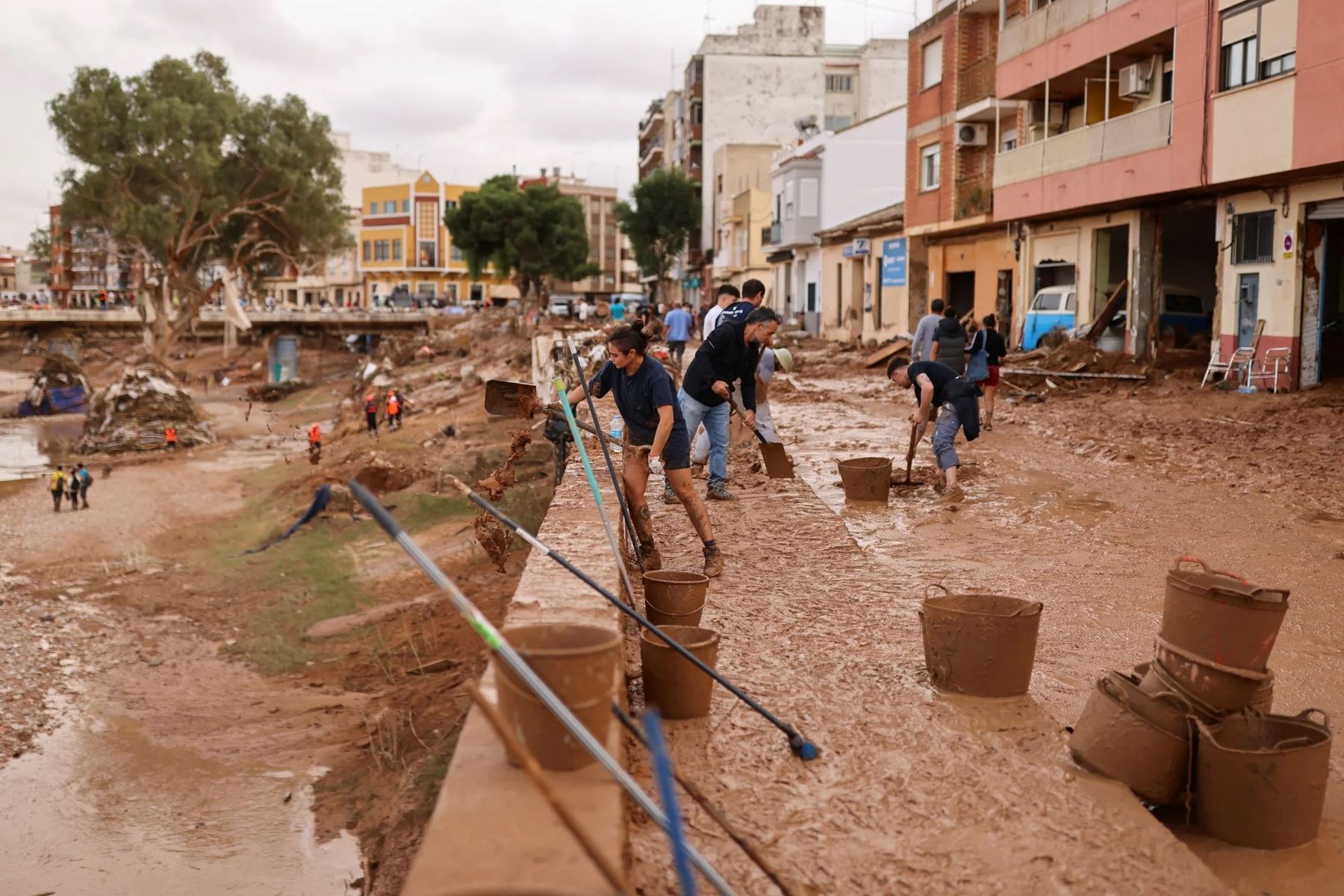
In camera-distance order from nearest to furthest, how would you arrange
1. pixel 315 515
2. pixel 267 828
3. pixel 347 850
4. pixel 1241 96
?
pixel 347 850 → pixel 267 828 → pixel 1241 96 → pixel 315 515

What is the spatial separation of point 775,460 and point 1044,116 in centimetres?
1892

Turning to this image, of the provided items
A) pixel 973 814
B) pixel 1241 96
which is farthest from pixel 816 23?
pixel 973 814

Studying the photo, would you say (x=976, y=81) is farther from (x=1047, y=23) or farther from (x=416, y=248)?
(x=416, y=248)

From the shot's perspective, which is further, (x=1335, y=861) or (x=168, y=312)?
(x=168, y=312)

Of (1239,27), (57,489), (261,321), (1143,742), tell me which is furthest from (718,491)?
(261,321)

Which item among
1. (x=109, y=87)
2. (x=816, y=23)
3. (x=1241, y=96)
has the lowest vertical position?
(x=1241, y=96)

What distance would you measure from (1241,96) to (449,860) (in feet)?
60.9

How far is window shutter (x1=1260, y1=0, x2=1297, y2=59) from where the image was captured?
16.8 metres

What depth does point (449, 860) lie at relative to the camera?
2.87 meters

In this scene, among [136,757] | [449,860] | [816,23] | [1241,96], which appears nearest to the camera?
[449,860]

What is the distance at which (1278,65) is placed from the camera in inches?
679

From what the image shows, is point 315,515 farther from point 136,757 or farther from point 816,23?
point 816,23

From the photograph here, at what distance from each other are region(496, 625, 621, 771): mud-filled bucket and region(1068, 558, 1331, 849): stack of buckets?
2026 mm

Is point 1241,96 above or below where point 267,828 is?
above
